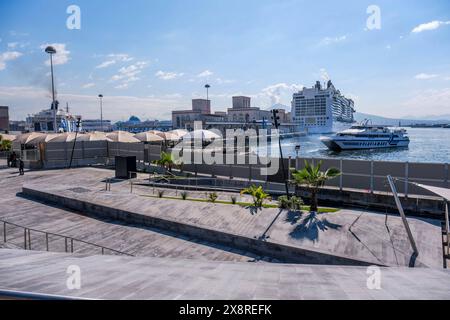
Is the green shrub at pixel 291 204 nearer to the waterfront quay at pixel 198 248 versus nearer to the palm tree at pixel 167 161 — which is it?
the waterfront quay at pixel 198 248

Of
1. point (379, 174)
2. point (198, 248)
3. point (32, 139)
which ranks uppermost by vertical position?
point (32, 139)

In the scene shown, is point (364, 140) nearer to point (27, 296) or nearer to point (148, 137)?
point (148, 137)

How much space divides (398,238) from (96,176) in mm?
19511

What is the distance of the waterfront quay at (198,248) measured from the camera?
181 inches

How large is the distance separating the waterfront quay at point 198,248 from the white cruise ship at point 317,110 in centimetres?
12634

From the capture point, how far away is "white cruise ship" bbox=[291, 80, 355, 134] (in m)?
133

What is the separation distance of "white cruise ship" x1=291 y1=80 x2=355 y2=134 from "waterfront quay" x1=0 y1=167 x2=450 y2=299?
126 m

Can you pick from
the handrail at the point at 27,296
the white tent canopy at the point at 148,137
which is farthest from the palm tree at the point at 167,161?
the handrail at the point at 27,296

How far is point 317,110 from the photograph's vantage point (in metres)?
136

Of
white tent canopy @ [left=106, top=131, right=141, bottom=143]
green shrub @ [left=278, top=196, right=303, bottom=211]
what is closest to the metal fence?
green shrub @ [left=278, top=196, right=303, bottom=211]

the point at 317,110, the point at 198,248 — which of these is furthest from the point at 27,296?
the point at 317,110

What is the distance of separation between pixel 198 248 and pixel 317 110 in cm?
13515
